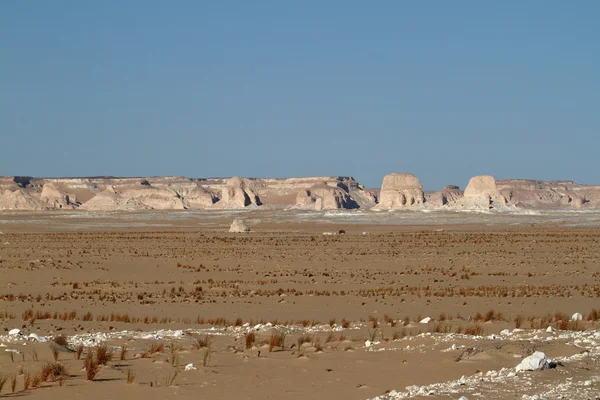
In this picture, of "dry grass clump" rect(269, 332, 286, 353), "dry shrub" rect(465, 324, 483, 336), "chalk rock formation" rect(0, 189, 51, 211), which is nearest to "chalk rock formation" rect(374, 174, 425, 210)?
"chalk rock formation" rect(0, 189, 51, 211)

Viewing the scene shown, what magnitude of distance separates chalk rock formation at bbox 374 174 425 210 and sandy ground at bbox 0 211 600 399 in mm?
112583

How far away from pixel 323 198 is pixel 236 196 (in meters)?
21.2

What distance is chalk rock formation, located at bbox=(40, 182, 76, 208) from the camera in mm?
185125

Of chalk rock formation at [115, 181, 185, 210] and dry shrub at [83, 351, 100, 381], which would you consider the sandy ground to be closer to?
dry shrub at [83, 351, 100, 381]

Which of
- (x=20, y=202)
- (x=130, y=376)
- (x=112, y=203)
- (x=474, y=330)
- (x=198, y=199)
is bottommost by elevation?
(x=474, y=330)

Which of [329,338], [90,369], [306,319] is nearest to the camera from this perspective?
[90,369]

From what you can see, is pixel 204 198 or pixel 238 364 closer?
pixel 238 364

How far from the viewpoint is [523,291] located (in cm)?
2173

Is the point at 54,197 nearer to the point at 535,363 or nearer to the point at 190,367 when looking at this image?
the point at 190,367

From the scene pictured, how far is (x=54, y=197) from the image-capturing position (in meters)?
187

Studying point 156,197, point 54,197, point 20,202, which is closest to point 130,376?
point 156,197

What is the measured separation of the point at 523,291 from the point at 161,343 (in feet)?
45.1

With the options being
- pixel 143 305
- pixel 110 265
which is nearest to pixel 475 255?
pixel 110 265

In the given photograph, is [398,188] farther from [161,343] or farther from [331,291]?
[161,343]
